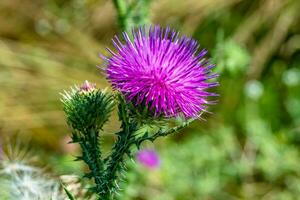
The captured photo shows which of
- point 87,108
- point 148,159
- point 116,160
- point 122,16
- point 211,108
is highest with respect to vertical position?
point 211,108

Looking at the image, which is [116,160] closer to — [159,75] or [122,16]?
[159,75]

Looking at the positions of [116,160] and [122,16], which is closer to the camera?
[116,160]

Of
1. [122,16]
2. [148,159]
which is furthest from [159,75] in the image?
[148,159]

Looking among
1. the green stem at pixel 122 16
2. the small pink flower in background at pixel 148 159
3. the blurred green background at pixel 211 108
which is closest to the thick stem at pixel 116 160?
the green stem at pixel 122 16

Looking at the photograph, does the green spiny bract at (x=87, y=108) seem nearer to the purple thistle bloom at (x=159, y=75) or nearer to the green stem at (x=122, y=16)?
the purple thistle bloom at (x=159, y=75)

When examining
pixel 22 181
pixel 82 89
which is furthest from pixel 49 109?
pixel 82 89

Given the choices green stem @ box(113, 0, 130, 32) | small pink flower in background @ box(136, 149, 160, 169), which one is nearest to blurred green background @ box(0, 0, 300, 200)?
small pink flower in background @ box(136, 149, 160, 169)

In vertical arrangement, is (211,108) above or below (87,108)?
above

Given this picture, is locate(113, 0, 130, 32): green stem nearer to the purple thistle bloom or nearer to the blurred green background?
the purple thistle bloom
